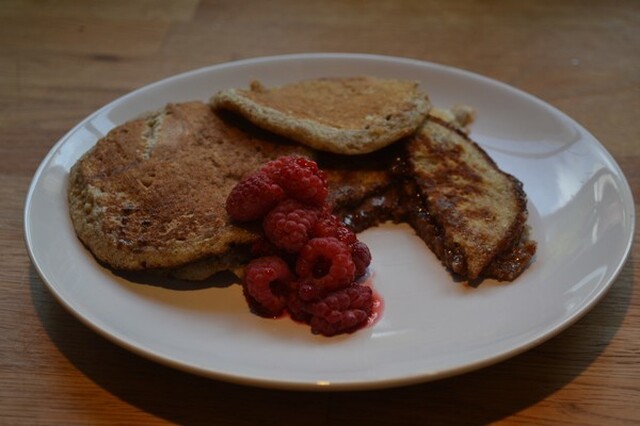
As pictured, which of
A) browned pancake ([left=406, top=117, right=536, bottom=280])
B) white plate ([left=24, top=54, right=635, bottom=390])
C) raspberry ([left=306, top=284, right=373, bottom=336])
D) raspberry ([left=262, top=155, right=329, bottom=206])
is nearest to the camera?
white plate ([left=24, top=54, right=635, bottom=390])

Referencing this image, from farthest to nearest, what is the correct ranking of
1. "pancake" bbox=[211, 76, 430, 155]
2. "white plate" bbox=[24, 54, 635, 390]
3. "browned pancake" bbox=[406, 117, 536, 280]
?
"pancake" bbox=[211, 76, 430, 155], "browned pancake" bbox=[406, 117, 536, 280], "white plate" bbox=[24, 54, 635, 390]

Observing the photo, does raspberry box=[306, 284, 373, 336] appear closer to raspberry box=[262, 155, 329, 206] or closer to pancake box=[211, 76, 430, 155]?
raspberry box=[262, 155, 329, 206]

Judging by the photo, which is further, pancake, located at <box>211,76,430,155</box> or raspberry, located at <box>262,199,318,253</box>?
pancake, located at <box>211,76,430,155</box>

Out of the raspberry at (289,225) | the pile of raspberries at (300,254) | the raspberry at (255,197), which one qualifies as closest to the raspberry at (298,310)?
the pile of raspberries at (300,254)

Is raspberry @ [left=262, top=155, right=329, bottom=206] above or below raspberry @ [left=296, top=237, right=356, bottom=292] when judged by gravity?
above

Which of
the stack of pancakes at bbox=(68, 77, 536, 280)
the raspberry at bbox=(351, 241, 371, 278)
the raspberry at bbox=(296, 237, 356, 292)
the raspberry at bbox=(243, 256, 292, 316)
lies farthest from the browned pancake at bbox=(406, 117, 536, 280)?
the raspberry at bbox=(243, 256, 292, 316)

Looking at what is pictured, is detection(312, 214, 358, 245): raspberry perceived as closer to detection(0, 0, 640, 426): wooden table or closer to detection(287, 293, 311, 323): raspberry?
detection(287, 293, 311, 323): raspberry
